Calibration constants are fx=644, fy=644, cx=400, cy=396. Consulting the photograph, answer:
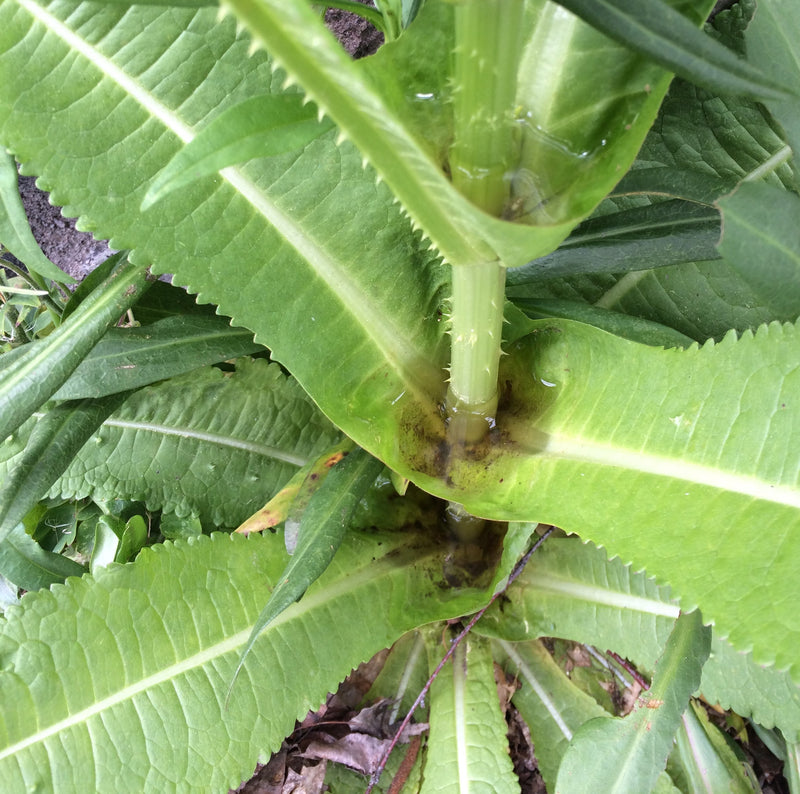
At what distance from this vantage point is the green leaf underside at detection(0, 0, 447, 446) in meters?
0.67

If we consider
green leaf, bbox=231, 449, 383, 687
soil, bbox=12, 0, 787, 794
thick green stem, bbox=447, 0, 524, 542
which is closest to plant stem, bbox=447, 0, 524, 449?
thick green stem, bbox=447, 0, 524, 542

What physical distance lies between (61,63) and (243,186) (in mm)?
217

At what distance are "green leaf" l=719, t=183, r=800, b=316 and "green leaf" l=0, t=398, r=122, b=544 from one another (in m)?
0.79

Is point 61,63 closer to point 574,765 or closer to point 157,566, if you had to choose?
point 157,566

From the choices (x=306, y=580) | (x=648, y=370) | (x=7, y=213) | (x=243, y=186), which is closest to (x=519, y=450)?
(x=648, y=370)

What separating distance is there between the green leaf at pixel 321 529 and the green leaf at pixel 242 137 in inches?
18.2

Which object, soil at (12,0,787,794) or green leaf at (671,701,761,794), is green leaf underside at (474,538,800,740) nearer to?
green leaf at (671,701,761,794)

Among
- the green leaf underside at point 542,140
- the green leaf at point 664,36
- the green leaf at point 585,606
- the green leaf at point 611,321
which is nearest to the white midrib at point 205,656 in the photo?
the green leaf at point 585,606

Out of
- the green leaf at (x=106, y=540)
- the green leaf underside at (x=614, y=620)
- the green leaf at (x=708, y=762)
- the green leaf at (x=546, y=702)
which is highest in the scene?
the green leaf at (x=106, y=540)

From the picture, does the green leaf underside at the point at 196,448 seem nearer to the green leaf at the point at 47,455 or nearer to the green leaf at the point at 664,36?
the green leaf at the point at 47,455

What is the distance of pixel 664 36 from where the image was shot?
41cm

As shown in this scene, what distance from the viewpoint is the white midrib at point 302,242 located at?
2.22 feet

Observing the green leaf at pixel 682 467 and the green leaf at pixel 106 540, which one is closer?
the green leaf at pixel 682 467

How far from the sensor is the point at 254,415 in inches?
42.6
